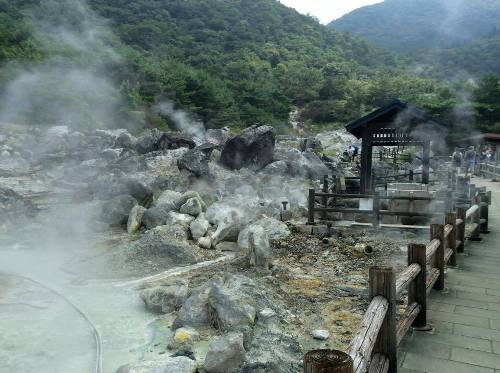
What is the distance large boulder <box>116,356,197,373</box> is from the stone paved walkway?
2261 millimetres

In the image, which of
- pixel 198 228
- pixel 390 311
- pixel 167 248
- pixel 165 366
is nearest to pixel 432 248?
pixel 390 311

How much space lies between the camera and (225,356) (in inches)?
184

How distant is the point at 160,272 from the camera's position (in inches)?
340

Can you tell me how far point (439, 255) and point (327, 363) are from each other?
14.1ft

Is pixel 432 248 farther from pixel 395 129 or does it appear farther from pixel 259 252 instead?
pixel 395 129

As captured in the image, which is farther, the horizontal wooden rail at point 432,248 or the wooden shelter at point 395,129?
the wooden shelter at point 395,129

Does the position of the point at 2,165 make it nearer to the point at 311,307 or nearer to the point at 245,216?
the point at 245,216

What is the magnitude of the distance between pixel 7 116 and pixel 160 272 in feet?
87.9

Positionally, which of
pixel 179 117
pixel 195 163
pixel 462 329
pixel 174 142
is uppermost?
pixel 179 117

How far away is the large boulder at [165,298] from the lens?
6574 millimetres

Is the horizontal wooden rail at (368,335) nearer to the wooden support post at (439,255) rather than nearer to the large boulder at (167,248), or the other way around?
the wooden support post at (439,255)

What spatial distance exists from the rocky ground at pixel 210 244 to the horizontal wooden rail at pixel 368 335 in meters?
1.89

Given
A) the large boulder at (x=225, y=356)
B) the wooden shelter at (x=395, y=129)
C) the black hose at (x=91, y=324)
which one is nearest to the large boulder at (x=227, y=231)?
the black hose at (x=91, y=324)

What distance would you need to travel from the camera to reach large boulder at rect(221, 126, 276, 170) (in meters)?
20.5
